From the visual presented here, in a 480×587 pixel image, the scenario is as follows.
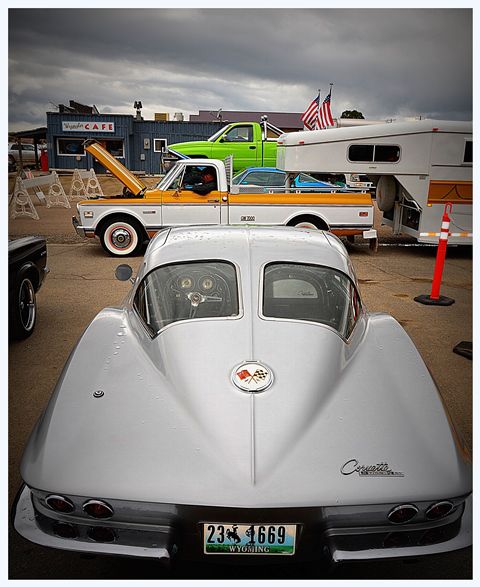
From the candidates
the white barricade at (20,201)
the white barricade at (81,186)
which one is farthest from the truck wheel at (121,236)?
the white barricade at (81,186)

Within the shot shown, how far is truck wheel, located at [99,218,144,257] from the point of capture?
8688 mm

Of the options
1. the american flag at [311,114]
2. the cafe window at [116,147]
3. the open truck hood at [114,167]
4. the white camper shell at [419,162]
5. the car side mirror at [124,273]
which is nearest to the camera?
the car side mirror at [124,273]

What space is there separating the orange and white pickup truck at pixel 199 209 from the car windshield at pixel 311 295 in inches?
225

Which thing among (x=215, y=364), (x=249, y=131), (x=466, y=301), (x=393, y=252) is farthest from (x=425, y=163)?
(x=215, y=364)

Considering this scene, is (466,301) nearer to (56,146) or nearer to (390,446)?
(390,446)

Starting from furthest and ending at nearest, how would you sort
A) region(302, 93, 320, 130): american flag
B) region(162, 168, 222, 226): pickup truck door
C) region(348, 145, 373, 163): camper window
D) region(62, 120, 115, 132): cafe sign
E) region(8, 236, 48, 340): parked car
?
1. region(62, 120, 115, 132): cafe sign
2. region(302, 93, 320, 130): american flag
3. region(348, 145, 373, 163): camper window
4. region(162, 168, 222, 226): pickup truck door
5. region(8, 236, 48, 340): parked car

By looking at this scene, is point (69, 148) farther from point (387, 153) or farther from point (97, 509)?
point (97, 509)

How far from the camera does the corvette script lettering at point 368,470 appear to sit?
1.80m

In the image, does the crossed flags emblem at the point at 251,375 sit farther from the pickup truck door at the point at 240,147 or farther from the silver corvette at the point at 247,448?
the pickup truck door at the point at 240,147

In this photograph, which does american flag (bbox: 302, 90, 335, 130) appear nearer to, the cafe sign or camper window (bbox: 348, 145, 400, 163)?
camper window (bbox: 348, 145, 400, 163)

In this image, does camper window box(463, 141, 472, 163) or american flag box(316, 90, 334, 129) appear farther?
american flag box(316, 90, 334, 129)

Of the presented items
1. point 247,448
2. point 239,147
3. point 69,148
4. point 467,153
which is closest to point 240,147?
point 239,147

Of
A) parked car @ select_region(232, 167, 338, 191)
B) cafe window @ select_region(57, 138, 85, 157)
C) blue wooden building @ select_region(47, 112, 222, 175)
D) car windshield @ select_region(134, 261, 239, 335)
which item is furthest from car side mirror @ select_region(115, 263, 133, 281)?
cafe window @ select_region(57, 138, 85, 157)
